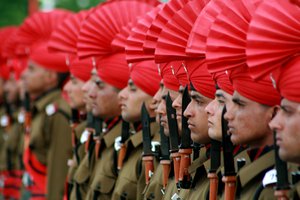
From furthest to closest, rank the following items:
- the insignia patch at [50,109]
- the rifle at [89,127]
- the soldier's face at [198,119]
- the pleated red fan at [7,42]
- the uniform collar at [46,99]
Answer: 1. the pleated red fan at [7,42]
2. the uniform collar at [46,99]
3. the insignia patch at [50,109]
4. the rifle at [89,127]
5. the soldier's face at [198,119]

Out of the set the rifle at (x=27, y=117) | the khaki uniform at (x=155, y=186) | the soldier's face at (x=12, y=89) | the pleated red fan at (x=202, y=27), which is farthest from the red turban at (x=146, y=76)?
the soldier's face at (x=12, y=89)

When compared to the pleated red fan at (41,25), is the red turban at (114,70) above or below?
below

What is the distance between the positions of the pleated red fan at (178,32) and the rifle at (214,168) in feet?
2.89

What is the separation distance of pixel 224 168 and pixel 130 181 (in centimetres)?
308

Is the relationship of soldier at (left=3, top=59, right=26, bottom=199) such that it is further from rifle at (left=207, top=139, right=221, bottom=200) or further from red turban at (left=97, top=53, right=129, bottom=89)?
rifle at (left=207, top=139, right=221, bottom=200)

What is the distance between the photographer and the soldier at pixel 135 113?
10828mm

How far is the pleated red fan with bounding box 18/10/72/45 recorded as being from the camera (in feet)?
54.1

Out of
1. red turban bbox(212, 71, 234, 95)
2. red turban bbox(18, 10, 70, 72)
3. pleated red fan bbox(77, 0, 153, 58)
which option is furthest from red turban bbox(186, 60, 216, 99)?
red turban bbox(18, 10, 70, 72)

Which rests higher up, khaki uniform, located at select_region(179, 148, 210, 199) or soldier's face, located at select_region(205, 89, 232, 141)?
soldier's face, located at select_region(205, 89, 232, 141)

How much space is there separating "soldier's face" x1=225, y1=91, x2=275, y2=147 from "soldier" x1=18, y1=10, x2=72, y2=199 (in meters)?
7.32

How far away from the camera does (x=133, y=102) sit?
36.4ft

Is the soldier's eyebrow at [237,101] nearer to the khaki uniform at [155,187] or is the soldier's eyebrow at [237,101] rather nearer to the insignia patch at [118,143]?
the khaki uniform at [155,187]

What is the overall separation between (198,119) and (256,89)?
115cm

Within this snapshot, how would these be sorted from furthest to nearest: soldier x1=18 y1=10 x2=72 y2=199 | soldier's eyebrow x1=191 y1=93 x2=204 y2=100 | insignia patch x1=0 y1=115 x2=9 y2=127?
insignia patch x1=0 y1=115 x2=9 y2=127, soldier x1=18 y1=10 x2=72 y2=199, soldier's eyebrow x1=191 y1=93 x2=204 y2=100
